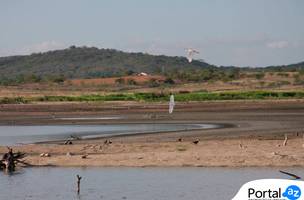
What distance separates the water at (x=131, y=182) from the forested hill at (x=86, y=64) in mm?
148886

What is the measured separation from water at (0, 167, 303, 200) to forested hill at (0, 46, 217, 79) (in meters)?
149

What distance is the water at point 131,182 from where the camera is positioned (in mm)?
13031

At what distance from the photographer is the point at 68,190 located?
13688 millimetres

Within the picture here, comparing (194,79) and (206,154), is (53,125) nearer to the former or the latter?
(206,154)

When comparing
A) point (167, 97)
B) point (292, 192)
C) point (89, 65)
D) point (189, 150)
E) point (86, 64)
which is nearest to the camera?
point (292, 192)

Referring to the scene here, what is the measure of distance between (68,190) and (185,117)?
2460 cm

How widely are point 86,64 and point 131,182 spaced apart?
6944 inches

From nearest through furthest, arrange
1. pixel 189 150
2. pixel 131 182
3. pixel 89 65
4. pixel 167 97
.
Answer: pixel 131 182 < pixel 189 150 < pixel 167 97 < pixel 89 65

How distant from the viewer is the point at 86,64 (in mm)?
Result: 188250

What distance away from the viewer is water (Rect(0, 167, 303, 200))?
42.8 feet
